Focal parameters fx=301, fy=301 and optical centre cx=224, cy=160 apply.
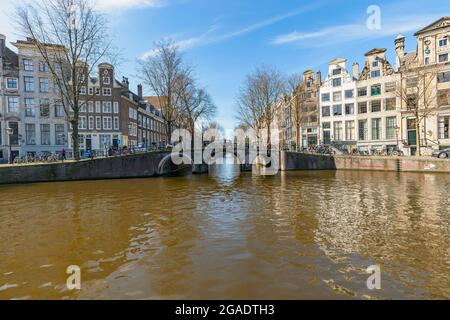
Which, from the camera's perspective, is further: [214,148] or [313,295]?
[214,148]

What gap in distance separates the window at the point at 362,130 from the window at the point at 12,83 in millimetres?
49640

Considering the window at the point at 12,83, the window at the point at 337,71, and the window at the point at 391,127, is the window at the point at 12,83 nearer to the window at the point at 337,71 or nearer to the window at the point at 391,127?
the window at the point at 337,71

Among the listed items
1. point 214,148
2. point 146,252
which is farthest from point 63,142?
point 146,252

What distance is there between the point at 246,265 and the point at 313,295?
6.14 feet

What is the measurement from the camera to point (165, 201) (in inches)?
617

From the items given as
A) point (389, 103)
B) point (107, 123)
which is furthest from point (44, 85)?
point (389, 103)

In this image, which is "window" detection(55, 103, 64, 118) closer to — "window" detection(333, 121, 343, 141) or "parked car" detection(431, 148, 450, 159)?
"window" detection(333, 121, 343, 141)

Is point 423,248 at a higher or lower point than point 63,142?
lower

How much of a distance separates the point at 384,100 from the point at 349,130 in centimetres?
674

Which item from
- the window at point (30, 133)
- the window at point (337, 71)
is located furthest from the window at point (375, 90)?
the window at point (30, 133)

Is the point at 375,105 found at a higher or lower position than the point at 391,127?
higher

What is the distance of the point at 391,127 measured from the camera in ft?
144

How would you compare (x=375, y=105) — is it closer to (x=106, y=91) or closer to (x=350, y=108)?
(x=350, y=108)
